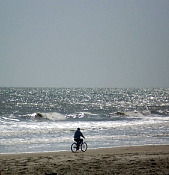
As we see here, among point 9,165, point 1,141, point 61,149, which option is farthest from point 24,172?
point 1,141

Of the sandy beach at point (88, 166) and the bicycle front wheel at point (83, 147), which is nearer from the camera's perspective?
the sandy beach at point (88, 166)

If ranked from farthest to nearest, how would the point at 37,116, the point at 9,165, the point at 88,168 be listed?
1. the point at 37,116
2. the point at 9,165
3. the point at 88,168

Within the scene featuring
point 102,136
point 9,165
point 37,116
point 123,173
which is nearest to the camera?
point 123,173

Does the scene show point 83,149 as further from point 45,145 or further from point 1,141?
point 1,141

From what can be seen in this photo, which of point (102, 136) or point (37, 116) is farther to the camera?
point (37, 116)

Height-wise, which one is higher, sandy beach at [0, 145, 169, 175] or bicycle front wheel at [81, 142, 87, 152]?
bicycle front wheel at [81, 142, 87, 152]

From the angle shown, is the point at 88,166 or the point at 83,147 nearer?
the point at 88,166

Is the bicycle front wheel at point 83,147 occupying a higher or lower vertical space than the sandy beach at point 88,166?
higher

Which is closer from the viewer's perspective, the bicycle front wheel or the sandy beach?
the sandy beach

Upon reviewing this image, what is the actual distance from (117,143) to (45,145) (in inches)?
194

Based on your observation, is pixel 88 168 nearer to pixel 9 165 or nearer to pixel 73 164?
pixel 73 164

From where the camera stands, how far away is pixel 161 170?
11828 millimetres

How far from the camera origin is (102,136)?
26.0 metres

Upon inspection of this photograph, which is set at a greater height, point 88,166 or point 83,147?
point 83,147
